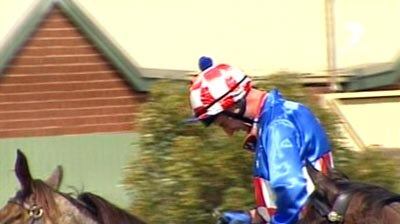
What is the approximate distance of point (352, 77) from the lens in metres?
13.7

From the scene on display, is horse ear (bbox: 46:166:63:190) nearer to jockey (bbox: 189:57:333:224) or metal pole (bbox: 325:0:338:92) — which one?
jockey (bbox: 189:57:333:224)

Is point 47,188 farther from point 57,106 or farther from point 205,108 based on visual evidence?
point 57,106

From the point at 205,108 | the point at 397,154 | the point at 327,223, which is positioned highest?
the point at 205,108

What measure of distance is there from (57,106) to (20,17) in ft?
3.46

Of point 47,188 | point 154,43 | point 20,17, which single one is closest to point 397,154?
point 154,43

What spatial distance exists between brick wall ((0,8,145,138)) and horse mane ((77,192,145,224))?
8.40m

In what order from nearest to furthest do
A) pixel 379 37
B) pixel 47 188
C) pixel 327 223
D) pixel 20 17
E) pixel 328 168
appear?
pixel 327 223, pixel 328 168, pixel 47 188, pixel 20 17, pixel 379 37

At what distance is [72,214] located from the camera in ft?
15.6

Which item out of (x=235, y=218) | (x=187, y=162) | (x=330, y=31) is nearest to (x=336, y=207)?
(x=235, y=218)

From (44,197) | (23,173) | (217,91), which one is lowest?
(44,197)

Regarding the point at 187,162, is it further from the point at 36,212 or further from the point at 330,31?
the point at 330,31

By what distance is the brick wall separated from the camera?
13156 millimetres

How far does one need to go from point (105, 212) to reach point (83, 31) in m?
8.54

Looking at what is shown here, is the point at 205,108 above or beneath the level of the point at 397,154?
above
